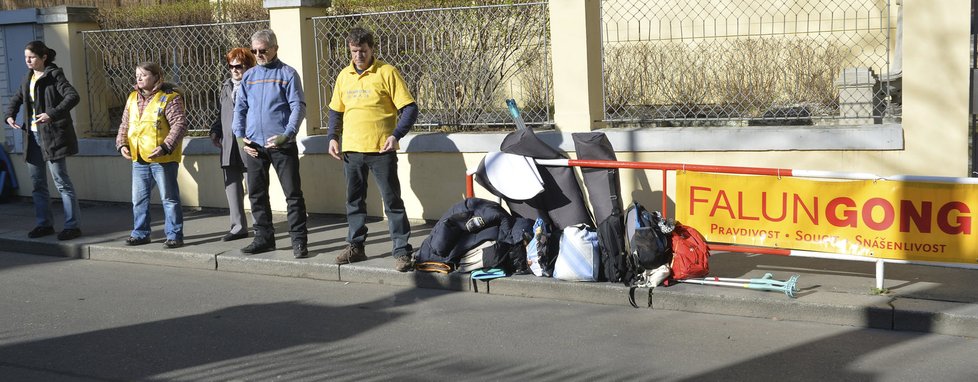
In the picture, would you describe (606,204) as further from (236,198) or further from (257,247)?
(236,198)

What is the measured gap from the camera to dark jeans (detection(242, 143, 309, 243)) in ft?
28.4

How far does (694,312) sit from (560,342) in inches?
44.1

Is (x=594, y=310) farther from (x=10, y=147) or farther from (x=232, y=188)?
(x=10, y=147)

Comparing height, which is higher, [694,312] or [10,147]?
[10,147]

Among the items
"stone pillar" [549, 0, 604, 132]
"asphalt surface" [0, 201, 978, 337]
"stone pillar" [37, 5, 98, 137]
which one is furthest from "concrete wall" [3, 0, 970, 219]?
"stone pillar" [37, 5, 98, 137]

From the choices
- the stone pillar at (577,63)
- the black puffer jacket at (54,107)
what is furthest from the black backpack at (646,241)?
the black puffer jacket at (54,107)

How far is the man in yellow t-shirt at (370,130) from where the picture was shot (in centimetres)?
814

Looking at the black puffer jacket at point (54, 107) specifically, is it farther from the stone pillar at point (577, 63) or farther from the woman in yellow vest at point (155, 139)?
the stone pillar at point (577, 63)

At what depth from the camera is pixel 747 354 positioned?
19.6 ft

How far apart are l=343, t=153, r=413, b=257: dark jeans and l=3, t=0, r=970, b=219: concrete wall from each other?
1.56 metres

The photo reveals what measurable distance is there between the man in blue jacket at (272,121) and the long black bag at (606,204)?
2296 millimetres

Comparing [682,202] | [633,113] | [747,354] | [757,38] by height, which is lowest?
[747,354]

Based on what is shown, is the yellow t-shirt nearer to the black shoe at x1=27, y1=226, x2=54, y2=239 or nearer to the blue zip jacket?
the blue zip jacket

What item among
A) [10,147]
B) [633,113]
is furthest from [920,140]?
[10,147]
